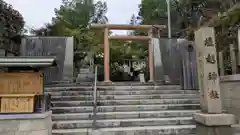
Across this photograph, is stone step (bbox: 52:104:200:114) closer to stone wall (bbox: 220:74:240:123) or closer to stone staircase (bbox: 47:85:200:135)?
stone staircase (bbox: 47:85:200:135)

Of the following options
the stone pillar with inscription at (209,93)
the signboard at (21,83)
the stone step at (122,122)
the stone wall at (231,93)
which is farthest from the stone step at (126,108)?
the stone pillar with inscription at (209,93)

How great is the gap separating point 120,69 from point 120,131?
39.0 ft

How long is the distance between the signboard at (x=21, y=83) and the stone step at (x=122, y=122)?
1357 millimetres

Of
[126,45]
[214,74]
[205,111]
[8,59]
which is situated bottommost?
[205,111]

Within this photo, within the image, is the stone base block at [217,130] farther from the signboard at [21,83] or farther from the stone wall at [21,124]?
the signboard at [21,83]

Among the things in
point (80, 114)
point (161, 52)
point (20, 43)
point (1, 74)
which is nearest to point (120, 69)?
point (161, 52)

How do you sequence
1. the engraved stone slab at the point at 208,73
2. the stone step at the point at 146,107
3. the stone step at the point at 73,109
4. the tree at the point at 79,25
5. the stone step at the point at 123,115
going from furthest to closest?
the tree at the point at 79,25, the stone step at the point at 146,107, the stone step at the point at 73,109, the stone step at the point at 123,115, the engraved stone slab at the point at 208,73

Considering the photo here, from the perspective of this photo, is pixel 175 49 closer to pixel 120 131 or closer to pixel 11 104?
pixel 120 131

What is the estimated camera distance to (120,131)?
6.28 meters

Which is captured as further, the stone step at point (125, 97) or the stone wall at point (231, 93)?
the stone step at point (125, 97)

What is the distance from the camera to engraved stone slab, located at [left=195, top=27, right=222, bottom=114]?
17.1 feet

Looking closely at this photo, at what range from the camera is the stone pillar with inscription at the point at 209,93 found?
5059 millimetres

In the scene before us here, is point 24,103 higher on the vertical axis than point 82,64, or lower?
lower

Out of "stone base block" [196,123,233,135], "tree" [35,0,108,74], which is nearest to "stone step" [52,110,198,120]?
"stone base block" [196,123,233,135]
